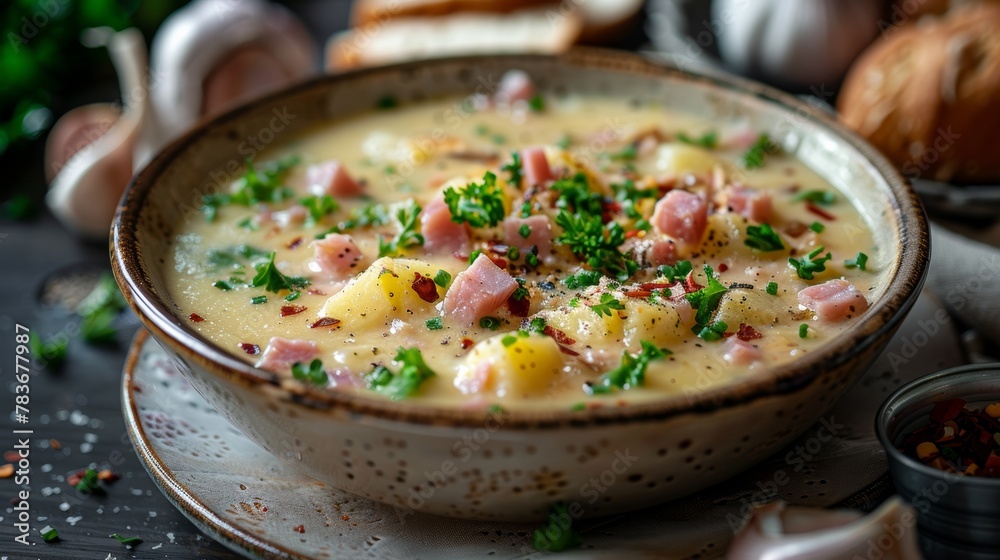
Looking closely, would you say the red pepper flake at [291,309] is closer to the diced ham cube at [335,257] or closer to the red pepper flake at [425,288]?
the diced ham cube at [335,257]

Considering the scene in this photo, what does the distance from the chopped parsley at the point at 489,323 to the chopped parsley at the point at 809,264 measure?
1.00 m

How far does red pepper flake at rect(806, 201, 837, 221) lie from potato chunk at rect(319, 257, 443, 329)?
56.9 inches

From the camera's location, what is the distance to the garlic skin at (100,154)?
450 cm

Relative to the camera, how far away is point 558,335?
2.83 metres

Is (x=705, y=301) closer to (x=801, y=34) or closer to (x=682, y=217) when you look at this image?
(x=682, y=217)

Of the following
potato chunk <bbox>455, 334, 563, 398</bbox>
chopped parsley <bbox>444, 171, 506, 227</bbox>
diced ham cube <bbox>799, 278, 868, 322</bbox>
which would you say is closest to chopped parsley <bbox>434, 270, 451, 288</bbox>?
chopped parsley <bbox>444, 171, 506, 227</bbox>

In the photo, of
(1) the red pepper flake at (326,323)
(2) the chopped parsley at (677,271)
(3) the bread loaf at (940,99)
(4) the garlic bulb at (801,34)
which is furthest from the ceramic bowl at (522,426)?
(4) the garlic bulb at (801,34)

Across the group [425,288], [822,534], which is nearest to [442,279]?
[425,288]

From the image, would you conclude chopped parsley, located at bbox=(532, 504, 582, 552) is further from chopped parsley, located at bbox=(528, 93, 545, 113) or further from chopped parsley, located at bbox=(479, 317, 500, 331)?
chopped parsley, located at bbox=(528, 93, 545, 113)

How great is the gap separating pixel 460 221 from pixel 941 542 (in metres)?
1.72

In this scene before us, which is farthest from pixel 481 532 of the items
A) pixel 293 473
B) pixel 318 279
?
pixel 318 279

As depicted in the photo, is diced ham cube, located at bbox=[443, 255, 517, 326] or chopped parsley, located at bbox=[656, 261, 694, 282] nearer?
diced ham cube, located at bbox=[443, 255, 517, 326]

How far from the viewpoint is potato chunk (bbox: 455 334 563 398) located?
2564 millimetres

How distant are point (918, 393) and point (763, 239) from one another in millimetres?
713
